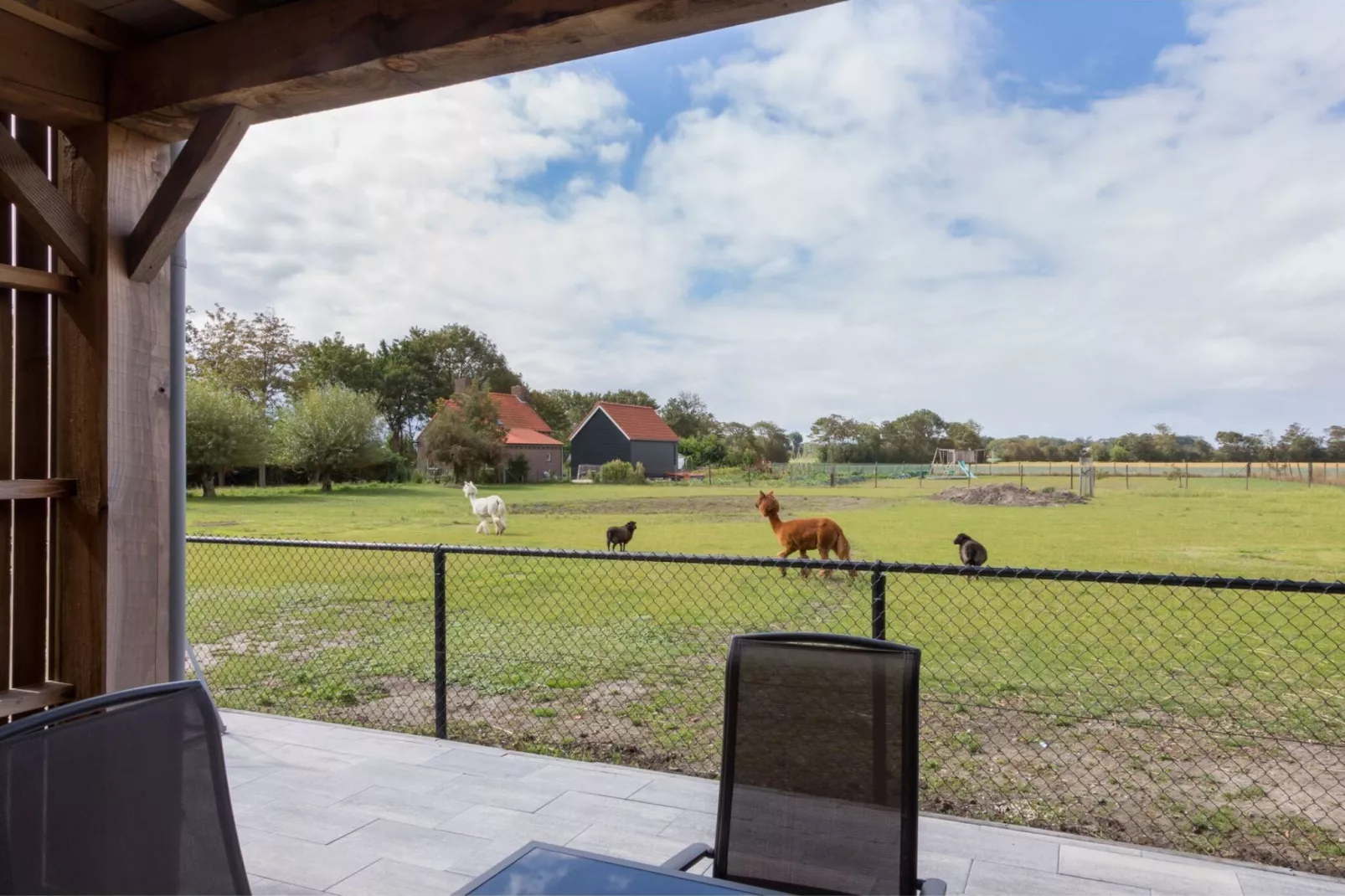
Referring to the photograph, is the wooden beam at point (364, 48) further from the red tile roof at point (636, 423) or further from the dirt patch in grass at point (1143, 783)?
the red tile roof at point (636, 423)

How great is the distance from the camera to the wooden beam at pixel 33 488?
2035 mm

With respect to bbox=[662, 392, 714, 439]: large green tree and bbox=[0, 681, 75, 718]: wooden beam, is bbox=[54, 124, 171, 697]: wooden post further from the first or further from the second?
bbox=[662, 392, 714, 439]: large green tree

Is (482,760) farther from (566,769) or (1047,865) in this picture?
(1047,865)

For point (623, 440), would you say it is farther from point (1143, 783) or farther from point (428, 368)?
point (1143, 783)

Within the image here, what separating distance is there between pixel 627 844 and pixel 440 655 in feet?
5.03

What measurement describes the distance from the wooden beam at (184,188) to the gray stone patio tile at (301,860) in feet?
5.69

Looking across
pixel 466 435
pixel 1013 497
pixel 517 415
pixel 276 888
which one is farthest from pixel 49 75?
pixel 517 415

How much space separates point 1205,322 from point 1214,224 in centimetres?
695

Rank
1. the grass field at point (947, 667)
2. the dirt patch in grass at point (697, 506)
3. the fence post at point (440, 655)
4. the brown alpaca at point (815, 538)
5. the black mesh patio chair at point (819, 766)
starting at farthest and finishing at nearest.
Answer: the dirt patch in grass at point (697, 506), the brown alpaca at point (815, 538), the fence post at point (440, 655), the grass field at point (947, 667), the black mesh patio chair at point (819, 766)

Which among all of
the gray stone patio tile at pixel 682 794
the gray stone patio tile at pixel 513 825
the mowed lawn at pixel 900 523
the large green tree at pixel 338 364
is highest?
the large green tree at pixel 338 364

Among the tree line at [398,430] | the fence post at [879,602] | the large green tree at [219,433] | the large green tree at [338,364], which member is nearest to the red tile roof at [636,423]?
the tree line at [398,430]

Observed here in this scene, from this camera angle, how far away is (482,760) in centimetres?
A: 328

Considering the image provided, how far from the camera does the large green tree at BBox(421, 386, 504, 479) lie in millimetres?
35500

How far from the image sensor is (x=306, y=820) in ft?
8.87
